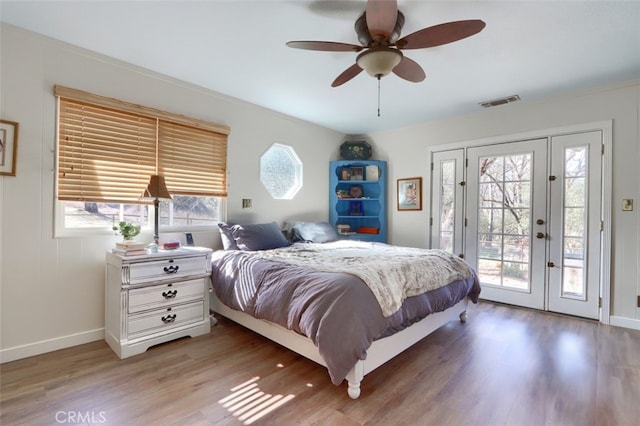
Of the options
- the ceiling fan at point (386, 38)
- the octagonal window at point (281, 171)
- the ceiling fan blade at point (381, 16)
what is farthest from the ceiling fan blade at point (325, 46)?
the octagonal window at point (281, 171)

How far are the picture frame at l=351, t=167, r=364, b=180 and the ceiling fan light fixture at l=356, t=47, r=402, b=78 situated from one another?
271cm

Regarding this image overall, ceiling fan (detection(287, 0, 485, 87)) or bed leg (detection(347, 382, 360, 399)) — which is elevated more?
ceiling fan (detection(287, 0, 485, 87))

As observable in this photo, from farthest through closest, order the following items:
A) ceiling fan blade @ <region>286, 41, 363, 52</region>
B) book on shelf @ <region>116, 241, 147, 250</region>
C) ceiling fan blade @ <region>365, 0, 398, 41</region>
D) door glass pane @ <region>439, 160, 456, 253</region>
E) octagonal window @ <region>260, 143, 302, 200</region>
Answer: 1. door glass pane @ <region>439, 160, 456, 253</region>
2. octagonal window @ <region>260, 143, 302, 200</region>
3. book on shelf @ <region>116, 241, 147, 250</region>
4. ceiling fan blade @ <region>286, 41, 363, 52</region>
5. ceiling fan blade @ <region>365, 0, 398, 41</region>

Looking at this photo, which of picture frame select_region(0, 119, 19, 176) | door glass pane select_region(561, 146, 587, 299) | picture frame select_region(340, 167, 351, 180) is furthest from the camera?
picture frame select_region(340, 167, 351, 180)

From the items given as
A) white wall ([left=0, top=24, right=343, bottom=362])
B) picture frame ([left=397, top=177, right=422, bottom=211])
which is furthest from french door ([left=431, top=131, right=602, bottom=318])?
white wall ([left=0, top=24, right=343, bottom=362])

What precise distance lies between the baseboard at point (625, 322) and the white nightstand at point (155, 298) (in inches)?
154

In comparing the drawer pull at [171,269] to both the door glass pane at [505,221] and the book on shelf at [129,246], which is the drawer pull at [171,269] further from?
the door glass pane at [505,221]

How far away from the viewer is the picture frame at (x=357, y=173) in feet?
15.3

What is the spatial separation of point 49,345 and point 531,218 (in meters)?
4.74

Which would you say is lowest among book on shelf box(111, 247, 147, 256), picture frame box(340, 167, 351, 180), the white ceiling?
book on shelf box(111, 247, 147, 256)

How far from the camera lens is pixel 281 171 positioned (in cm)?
A: 405

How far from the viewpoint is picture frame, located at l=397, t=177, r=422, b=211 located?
168 inches

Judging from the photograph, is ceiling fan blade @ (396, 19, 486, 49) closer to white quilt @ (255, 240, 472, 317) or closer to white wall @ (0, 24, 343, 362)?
white quilt @ (255, 240, 472, 317)

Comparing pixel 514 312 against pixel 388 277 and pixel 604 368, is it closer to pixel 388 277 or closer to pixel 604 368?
pixel 604 368
